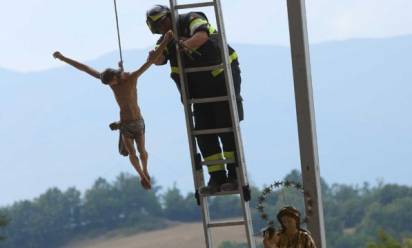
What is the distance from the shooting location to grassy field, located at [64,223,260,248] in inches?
1984

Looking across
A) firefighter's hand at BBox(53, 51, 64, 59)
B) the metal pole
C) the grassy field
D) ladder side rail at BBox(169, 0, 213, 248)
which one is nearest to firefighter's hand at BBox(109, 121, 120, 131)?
ladder side rail at BBox(169, 0, 213, 248)

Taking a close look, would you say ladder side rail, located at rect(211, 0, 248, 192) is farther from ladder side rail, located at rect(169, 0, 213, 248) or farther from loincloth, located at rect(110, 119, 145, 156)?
loincloth, located at rect(110, 119, 145, 156)

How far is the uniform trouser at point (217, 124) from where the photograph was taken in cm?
1071

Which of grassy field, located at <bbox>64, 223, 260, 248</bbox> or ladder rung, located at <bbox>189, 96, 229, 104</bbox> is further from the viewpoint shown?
grassy field, located at <bbox>64, 223, 260, 248</bbox>

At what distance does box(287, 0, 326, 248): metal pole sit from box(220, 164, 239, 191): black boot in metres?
0.74

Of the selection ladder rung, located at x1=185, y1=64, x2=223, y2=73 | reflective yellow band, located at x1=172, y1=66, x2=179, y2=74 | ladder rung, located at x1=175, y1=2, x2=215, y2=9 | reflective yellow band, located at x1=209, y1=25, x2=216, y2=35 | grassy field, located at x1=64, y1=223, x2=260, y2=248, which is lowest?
ladder rung, located at x1=185, y1=64, x2=223, y2=73

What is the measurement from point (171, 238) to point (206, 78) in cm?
4325

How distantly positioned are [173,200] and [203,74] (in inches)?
1992

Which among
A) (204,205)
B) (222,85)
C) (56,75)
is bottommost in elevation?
(204,205)

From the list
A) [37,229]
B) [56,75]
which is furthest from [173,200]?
[56,75]

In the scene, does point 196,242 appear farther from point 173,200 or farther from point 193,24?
point 193,24

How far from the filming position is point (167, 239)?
177ft

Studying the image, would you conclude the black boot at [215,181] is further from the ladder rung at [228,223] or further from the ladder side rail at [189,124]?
the ladder rung at [228,223]

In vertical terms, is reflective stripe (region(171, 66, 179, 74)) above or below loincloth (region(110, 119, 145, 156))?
above
